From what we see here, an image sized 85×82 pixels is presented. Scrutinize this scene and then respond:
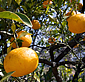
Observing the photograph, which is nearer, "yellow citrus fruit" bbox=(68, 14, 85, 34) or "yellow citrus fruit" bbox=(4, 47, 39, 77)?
"yellow citrus fruit" bbox=(4, 47, 39, 77)

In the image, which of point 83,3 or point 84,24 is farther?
Answer: point 83,3

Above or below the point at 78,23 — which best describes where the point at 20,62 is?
below

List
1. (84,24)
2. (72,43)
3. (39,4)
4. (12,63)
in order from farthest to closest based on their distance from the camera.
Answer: (72,43) < (39,4) < (84,24) < (12,63)

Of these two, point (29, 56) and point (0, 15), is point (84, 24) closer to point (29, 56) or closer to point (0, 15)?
point (29, 56)

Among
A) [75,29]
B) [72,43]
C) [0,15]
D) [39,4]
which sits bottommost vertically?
[72,43]

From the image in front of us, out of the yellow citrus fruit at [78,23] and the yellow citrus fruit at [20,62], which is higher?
the yellow citrus fruit at [78,23]

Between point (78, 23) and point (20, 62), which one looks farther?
point (78, 23)

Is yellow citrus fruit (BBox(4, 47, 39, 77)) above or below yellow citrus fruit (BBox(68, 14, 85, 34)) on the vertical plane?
below

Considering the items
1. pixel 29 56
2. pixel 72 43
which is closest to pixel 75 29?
pixel 29 56

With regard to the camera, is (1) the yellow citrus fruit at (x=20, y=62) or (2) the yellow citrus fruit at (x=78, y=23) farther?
(2) the yellow citrus fruit at (x=78, y=23)

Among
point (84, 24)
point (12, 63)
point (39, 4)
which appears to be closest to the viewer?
point (12, 63)

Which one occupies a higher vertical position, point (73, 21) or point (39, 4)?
point (39, 4)

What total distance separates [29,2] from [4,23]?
503mm

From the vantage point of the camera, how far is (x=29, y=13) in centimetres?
151
